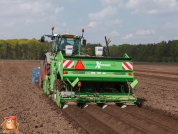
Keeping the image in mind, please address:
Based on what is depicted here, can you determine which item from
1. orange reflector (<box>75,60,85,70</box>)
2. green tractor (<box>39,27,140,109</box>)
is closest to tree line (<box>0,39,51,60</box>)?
green tractor (<box>39,27,140,109</box>)

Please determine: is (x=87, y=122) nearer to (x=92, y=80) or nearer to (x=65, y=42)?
(x=92, y=80)

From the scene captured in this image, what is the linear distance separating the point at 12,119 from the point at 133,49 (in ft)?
321

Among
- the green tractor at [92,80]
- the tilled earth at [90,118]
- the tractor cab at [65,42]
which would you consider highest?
the tractor cab at [65,42]

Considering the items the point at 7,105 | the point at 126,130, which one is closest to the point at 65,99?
the point at 7,105

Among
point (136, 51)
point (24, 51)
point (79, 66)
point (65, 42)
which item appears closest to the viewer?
point (79, 66)

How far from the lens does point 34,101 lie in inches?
423

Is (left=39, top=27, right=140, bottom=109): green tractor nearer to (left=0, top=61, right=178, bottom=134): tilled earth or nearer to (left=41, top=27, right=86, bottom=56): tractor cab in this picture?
(left=0, top=61, right=178, bottom=134): tilled earth

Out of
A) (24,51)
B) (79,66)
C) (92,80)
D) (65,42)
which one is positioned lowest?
(92,80)

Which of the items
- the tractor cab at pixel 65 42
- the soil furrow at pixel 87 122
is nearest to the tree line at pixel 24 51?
the tractor cab at pixel 65 42

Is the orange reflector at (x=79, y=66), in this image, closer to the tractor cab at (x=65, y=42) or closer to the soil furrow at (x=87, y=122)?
the soil furrow at (x=87, y=122)

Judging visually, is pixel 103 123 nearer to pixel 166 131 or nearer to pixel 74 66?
pixel 166 131

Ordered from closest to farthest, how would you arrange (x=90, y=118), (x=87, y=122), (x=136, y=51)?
(x=87, y=122) → (x=90, y=118) → (x=136, y=51)

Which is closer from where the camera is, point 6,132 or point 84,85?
point 6,132

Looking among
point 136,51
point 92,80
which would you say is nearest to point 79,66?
point 92,80
